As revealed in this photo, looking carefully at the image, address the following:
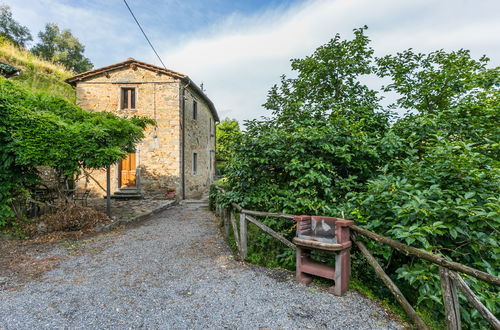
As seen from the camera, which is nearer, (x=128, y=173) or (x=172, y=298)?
(x=172, y=298)

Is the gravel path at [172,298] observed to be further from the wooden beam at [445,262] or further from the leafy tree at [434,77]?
the leafy tree at [434,77]

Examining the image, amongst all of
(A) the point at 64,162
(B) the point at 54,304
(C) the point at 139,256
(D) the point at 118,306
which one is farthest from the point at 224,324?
(A) the point at 64,162

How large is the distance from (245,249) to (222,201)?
39.6 inches

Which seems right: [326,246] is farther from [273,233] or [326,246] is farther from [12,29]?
[12,29]

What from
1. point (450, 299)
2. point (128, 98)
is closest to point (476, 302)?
point (450, 299)

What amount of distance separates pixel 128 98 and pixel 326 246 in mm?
10946

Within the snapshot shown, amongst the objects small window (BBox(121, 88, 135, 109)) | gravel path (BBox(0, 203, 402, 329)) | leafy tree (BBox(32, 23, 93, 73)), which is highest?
leafy tree (BBox(32, 23, 93, 73))

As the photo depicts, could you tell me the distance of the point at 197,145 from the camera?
12.9 m

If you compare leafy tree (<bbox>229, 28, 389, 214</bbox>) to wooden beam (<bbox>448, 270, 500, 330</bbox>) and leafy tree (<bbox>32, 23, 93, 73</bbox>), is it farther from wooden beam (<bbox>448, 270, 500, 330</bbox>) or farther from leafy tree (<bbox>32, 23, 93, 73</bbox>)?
leafy tree (<bbox>32, 23, 93, 73</bbox>)

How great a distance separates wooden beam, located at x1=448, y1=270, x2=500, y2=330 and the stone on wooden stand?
1.04 meters

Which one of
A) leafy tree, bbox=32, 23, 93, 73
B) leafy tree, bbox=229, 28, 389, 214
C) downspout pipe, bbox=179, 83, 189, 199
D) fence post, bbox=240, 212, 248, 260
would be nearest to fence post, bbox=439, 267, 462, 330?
leafy tree, bbox=229, 28, 389, 214

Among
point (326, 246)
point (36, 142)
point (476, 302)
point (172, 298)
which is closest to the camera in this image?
point (476, 302)

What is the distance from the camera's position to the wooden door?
10.8m

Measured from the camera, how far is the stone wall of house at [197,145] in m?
11.6
